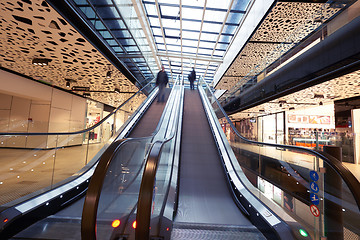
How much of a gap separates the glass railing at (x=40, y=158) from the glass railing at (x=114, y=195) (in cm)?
139

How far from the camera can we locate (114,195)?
212 centimetres

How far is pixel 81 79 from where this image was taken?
1016 cm

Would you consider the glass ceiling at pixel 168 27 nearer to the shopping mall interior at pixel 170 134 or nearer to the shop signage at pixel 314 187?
the shopping mall interior at pixel 170 134

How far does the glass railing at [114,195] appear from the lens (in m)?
1.45

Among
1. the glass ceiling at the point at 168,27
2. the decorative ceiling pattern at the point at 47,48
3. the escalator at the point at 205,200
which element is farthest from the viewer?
the glass ceiling at the point at 168,27

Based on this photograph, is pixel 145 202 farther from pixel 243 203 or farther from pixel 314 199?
pixel 314 199

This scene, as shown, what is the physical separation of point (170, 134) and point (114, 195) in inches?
107

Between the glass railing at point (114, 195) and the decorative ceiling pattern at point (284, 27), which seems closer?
the glass railing at point (114, 195)

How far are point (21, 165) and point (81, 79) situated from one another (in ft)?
22.6

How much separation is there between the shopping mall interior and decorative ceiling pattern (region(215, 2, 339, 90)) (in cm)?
6

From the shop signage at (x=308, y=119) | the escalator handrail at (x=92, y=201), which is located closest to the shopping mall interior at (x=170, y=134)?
the escalator handrail at (x=92, y=201)

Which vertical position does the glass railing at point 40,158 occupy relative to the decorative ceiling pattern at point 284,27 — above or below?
below

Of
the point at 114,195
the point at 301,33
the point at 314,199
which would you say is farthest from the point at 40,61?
the point at 301,33

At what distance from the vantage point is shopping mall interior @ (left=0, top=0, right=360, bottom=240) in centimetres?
209
